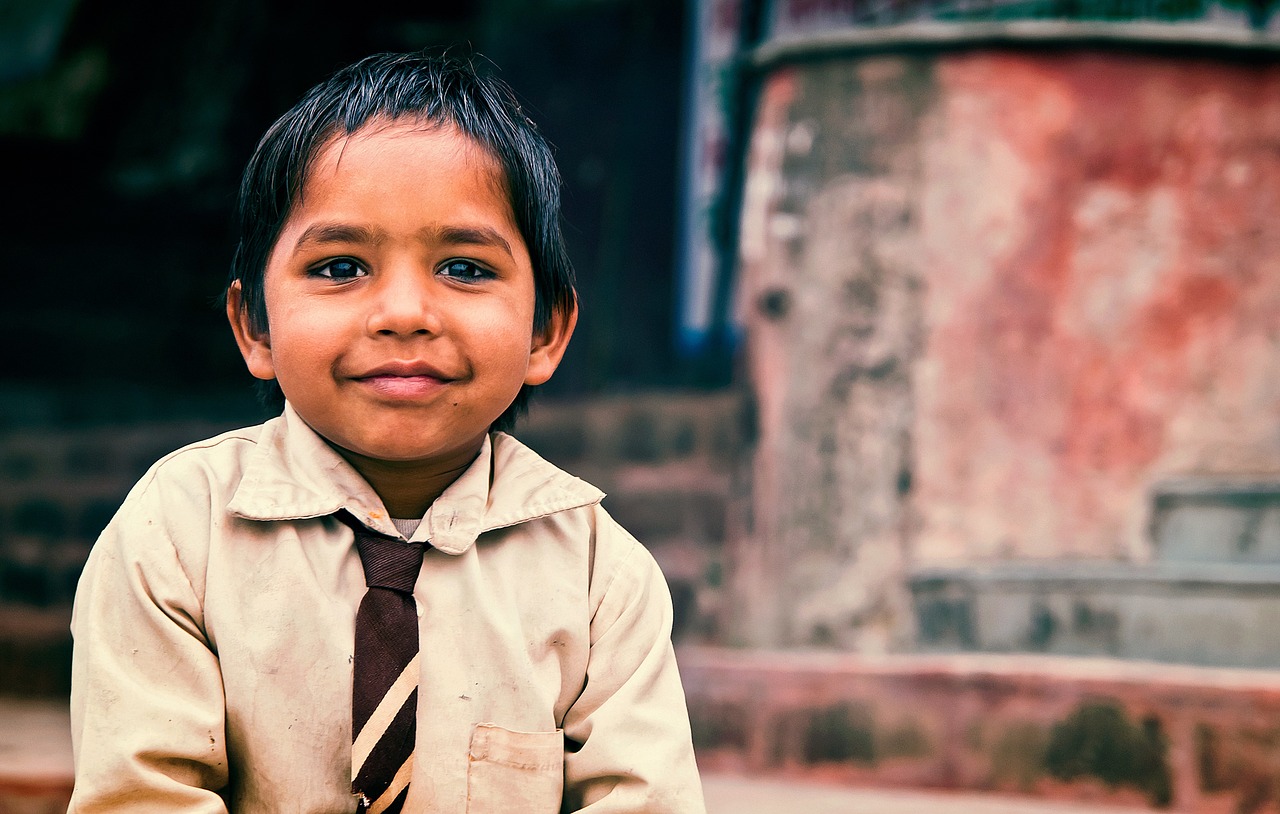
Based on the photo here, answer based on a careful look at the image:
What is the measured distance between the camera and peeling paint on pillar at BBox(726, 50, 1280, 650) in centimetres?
379

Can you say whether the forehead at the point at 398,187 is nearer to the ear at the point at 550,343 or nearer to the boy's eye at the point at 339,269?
the boy's eye at the point at 339,269

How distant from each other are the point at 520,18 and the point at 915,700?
4.88 meters

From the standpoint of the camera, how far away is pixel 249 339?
145 centimetres

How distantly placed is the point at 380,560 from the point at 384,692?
0.13 metres

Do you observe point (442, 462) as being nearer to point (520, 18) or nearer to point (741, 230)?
point (741, 230)

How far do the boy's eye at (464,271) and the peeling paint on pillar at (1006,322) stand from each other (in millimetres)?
2603

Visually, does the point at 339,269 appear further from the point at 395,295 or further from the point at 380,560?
the point at 380,560

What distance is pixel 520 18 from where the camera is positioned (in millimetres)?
6738

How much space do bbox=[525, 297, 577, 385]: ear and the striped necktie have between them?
0.30m

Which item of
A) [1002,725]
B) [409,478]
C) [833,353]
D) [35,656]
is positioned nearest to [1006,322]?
[833,353]

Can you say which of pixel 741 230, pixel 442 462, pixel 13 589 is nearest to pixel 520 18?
pixel 741 230

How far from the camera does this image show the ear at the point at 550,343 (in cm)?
149

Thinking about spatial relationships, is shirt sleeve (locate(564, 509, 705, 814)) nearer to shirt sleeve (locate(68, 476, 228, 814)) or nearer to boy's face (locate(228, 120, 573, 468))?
boy's face (locate(228, 120, 573, 468))

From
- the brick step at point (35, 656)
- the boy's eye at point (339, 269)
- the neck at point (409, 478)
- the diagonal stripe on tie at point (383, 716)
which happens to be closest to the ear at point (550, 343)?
the neck at point (409, 478)
